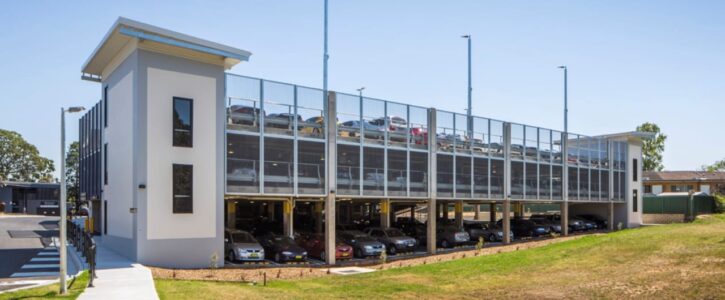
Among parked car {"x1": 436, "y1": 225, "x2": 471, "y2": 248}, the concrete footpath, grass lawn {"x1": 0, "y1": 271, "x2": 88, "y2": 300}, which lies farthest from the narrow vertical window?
parked car {"x1": 436, "y1": 225, "x2": 471, "y2": 248}

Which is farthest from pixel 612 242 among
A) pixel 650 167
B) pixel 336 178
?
pixel 650 167

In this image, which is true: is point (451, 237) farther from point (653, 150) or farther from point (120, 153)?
point (653, 150)

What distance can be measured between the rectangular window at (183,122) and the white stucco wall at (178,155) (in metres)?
0.18

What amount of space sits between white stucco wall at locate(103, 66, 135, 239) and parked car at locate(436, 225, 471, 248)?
20.4m

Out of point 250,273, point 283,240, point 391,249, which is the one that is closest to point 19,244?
point 283,240

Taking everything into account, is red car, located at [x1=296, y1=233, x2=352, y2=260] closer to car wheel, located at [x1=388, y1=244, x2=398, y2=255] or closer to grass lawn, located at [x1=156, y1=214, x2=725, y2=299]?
car wheel, located at [x1=388, y1=244, x2=398, y2=255]

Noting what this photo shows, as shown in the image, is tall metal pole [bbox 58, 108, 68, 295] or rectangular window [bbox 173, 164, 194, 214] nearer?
tall metal pole [bbox 58, 108, 68, 295]

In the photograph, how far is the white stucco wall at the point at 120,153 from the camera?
2734 centimetres

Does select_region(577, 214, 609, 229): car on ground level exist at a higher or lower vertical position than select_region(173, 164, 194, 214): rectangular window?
lower

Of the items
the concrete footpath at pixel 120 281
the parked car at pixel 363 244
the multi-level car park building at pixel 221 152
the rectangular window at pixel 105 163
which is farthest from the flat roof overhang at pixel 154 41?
the parked car at pixel 363 244

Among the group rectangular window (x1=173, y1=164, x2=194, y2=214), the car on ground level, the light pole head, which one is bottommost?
the car on ground level

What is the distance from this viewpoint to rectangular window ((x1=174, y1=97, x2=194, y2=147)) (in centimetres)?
2717

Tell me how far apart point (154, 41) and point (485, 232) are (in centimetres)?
2723

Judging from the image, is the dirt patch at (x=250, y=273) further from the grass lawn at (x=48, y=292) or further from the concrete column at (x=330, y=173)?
the grass lawn at (x=48, y=292)
